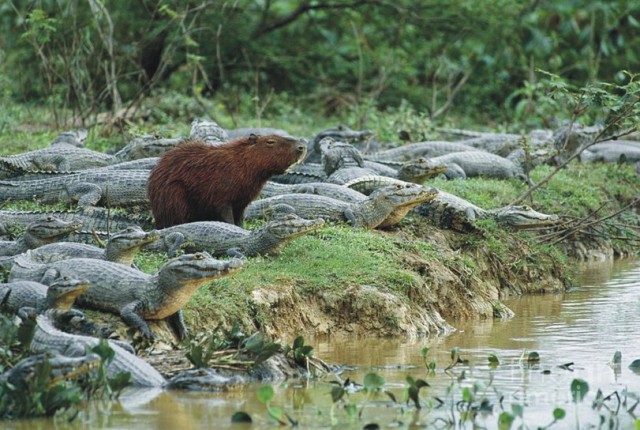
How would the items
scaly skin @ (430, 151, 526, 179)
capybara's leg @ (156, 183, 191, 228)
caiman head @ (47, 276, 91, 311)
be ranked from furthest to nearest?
scaly skin @ (430, 151, 526, 179), capybara's leg @ (156, 183, 191, 228), caiman head @ (47, 276, 91, 311)

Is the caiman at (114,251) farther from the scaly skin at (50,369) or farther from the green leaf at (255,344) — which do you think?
the scaly skin at (50,369)

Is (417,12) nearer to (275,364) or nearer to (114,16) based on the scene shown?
(114,16)

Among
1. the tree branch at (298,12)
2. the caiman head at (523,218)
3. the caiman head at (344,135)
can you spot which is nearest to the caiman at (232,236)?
the caiman head at (523,218)

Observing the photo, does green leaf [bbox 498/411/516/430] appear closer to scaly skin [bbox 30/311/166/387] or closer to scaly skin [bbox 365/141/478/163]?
scaly skin [bbox 30/311/166/387]

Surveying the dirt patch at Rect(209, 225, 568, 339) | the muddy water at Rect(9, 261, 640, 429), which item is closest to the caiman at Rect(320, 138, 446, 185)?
the dirt patch at Rect(209, 225, 568, 339)

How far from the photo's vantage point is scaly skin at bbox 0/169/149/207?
38.3ft

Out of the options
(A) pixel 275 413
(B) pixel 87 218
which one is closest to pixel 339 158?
(B) pixel 87 218

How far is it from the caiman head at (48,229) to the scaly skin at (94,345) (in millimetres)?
2651

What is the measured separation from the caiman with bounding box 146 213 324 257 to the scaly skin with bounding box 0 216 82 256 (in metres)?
0.69

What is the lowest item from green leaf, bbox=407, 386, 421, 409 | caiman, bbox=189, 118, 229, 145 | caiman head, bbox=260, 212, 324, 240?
green leaf, bbox=407, 386, 421, 409

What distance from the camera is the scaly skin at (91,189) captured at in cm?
1166

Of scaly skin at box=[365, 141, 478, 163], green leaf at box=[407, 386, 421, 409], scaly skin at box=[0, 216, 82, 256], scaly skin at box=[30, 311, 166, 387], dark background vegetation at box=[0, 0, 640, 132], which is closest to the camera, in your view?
green leaf at box=[407, 386, 421, 409]

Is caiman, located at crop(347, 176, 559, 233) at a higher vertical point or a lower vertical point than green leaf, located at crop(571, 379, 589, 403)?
higher

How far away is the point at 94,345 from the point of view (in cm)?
689
